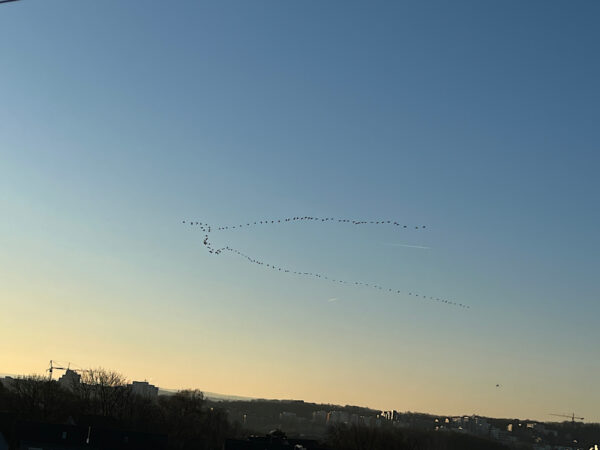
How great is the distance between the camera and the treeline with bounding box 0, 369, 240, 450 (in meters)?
140

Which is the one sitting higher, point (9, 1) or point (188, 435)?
point (9, 1)

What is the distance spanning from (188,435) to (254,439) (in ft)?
170

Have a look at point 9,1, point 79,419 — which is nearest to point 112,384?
point 79,419

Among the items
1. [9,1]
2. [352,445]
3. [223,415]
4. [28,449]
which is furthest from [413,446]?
[9,1]

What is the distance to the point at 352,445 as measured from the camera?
161000 mm

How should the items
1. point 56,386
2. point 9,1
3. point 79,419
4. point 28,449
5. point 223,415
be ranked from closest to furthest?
point 9,1 < point 28,449 < point 79,419 < point 56,386 < point 223,415

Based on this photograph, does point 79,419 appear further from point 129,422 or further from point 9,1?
point 9,1

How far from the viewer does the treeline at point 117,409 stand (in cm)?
13950

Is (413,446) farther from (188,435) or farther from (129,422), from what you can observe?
(129,422)

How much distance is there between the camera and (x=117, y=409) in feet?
519

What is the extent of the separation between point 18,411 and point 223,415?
6172 centimetres

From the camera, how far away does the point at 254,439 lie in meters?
114

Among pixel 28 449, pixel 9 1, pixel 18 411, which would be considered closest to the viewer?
pixel 9 1

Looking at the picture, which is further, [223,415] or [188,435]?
A: [223,415]
